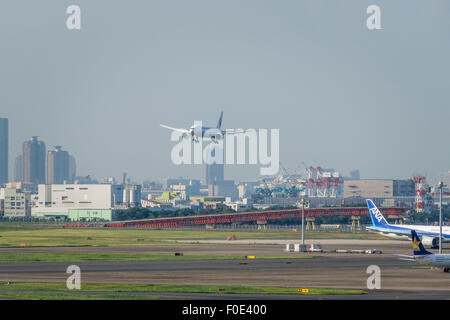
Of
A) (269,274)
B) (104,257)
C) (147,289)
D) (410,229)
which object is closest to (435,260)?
(269,274)

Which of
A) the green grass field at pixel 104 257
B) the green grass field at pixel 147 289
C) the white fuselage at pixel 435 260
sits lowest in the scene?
the green grass field at pixel 104 257

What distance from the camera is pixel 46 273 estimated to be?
95000mm

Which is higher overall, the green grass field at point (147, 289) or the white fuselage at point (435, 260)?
the white fuselage at point (435, 260)

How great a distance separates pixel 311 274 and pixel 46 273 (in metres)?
29.9

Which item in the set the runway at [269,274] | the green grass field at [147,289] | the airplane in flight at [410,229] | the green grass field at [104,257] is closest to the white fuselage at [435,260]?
the runway at [269,274]

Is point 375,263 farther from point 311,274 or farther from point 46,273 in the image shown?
point 46,273

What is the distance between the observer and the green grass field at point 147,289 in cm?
7412

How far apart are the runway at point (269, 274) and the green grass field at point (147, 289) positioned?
10.5ft

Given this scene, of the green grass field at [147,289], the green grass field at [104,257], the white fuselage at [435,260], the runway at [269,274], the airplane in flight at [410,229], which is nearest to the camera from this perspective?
the green grass field at [147,289]

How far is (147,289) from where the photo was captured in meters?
77.3

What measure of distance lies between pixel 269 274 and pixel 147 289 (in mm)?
22242

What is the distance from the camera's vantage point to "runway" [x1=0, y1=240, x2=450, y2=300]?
80.8m

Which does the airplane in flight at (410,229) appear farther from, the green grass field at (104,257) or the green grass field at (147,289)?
the green grass field at (147,289)
